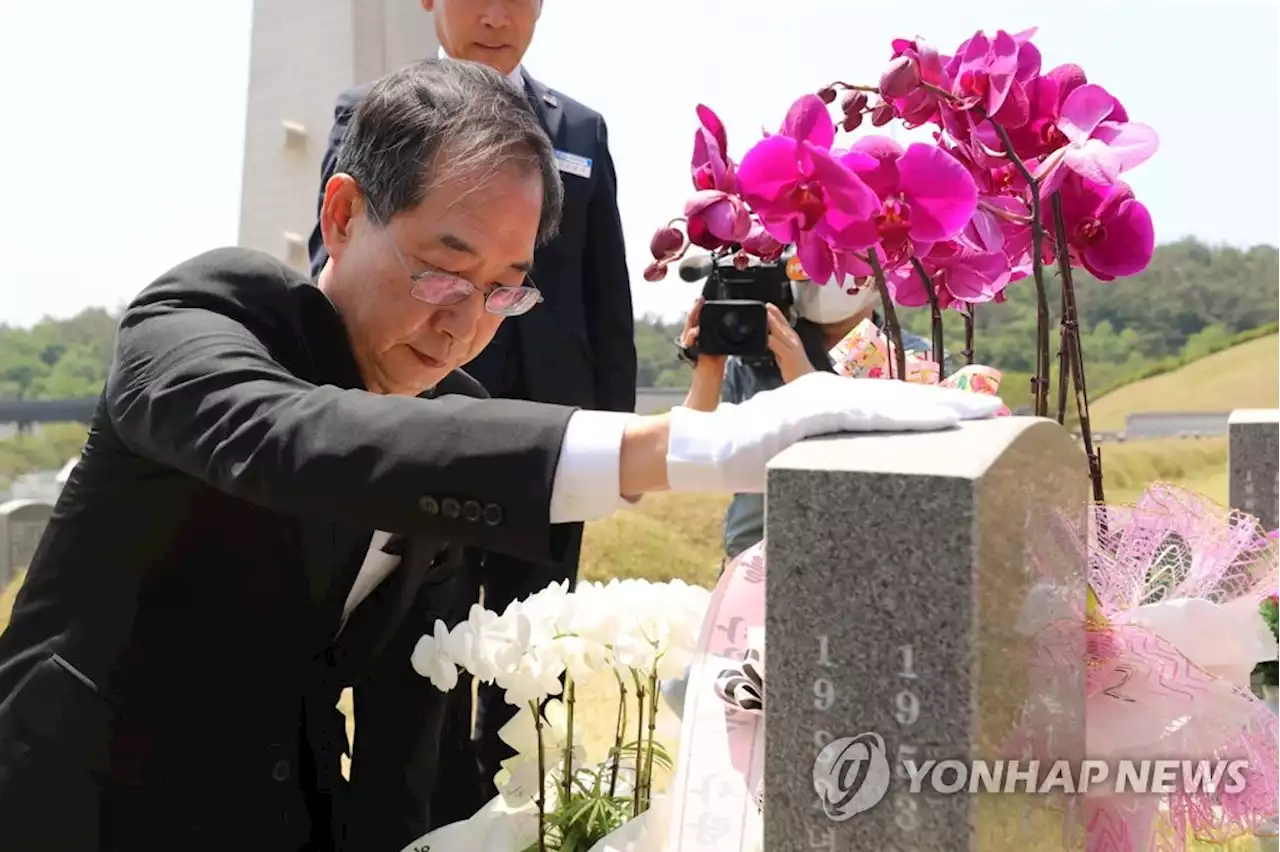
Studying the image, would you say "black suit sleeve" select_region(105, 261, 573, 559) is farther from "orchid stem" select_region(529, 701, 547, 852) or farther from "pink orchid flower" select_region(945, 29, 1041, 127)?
"pink orchid flower" select_region(945, 29, 1041, 127)

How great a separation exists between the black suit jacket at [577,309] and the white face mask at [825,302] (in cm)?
35

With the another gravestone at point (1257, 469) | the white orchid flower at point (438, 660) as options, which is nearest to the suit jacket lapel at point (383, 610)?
the white orchid flower at point (438, 660)

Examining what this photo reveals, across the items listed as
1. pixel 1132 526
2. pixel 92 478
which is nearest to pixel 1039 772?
pixel 1132 526

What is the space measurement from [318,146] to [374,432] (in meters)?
4.67

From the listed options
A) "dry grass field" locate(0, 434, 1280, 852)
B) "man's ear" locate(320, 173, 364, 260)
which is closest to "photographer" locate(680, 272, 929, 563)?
"man's ear" locate(320, 173, 364, 260)

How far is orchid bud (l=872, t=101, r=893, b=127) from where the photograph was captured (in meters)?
1.09

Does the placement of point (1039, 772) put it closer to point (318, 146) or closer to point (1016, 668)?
point (1016, 668)

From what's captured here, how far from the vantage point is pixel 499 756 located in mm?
2061

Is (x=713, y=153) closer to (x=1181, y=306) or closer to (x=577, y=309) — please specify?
(x=577, y=309)

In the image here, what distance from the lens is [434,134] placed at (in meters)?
1.08

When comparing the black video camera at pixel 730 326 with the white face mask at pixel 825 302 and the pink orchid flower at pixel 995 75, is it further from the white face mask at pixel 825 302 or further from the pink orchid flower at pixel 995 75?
the pink orchid flower at pixel 995 75

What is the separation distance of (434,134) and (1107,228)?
1.95ft

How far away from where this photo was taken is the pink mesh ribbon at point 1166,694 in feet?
2.87

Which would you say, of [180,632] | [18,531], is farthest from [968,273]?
[18,531]
